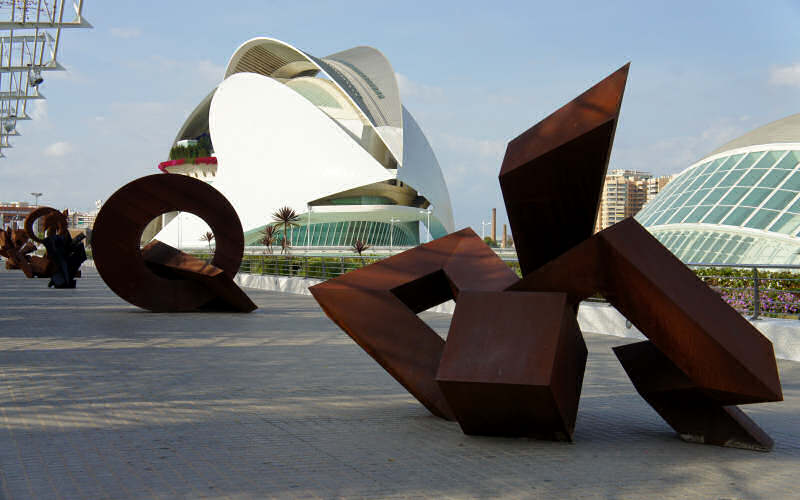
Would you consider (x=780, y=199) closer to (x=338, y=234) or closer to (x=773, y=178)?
(x=773, y=178)

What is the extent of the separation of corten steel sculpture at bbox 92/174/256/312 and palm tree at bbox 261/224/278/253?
27.2m

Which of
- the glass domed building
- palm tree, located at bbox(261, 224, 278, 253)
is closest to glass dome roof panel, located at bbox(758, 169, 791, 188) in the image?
the glass domed building

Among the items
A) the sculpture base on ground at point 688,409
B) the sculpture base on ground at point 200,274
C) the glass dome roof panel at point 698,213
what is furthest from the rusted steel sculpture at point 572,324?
the glass dome roof panel at point 698,213

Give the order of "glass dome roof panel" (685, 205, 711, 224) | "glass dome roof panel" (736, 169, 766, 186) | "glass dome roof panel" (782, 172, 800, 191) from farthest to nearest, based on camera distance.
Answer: "glass dome roof panel" (736, 169, 766, 186) → "glass dome roof panel" (685, 205, 711, 224) → "glass dome roof panel" (782, 172, 800, 191)

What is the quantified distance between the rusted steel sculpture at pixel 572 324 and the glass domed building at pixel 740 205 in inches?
→ 588

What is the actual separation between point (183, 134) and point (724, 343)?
76.8m

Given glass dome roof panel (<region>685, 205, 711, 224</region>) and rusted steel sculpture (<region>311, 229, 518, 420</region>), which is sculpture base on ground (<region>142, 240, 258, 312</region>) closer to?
rusted steel sculpture (<region>311, 229, 518, 420</region>)

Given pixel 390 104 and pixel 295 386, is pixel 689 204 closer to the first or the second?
pixel 295 386

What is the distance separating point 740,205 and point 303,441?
61.9ft

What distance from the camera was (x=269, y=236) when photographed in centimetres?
4903

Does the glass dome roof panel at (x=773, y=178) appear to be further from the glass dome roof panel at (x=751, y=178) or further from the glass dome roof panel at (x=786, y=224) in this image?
the glass dome roof panel at (x=786, y=224)

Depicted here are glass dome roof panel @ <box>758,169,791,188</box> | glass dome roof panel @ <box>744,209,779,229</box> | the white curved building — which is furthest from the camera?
the white curved building

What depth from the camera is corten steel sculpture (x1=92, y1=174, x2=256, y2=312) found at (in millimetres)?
14477

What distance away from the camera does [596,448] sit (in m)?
4.82
